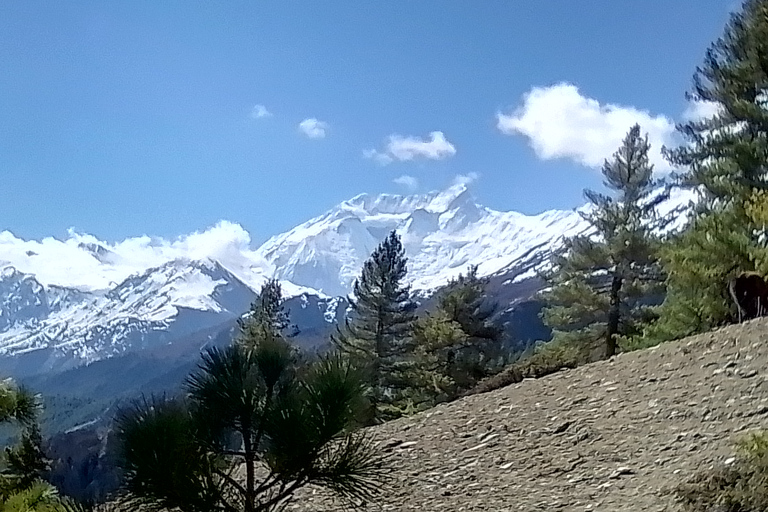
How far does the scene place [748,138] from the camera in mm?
15172

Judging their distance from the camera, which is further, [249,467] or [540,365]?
[540,365]

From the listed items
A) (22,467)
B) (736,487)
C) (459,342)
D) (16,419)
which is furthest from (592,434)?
(459,342)

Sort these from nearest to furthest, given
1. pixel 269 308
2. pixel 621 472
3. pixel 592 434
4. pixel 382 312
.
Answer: pixel 621 472 < pixel 592 434 < pixel 382 312 < pixel 269 308

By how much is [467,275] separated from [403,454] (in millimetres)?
18050

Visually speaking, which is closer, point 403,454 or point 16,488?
point 16,488

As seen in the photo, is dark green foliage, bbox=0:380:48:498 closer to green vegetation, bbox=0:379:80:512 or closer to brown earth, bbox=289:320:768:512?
green vegetation, bbox=0:379:80:512

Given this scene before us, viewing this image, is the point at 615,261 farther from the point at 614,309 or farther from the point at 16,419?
the point at 16,419

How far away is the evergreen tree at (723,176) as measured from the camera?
1382cm

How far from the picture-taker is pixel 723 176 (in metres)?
15.5

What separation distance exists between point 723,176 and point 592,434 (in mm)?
9892

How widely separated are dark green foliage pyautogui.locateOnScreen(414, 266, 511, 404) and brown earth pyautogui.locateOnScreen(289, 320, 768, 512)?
13016mm

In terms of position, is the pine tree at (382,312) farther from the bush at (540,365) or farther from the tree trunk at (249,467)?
the tree trunk at (249,467)

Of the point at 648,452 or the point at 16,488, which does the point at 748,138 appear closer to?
the point at 648,452

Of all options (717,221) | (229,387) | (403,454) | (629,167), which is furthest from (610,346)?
(229,387)
